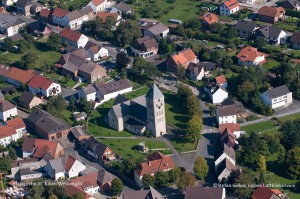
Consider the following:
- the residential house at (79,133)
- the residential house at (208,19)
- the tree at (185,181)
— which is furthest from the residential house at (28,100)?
the residential house at (208,19)

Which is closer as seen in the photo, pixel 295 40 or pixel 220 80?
pixel 220 80

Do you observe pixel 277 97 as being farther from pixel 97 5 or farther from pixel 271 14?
pixel 97 5

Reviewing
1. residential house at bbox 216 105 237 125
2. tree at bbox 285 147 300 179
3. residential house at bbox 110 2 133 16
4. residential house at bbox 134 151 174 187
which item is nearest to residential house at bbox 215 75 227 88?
residential house at bbox 216 105 237 125

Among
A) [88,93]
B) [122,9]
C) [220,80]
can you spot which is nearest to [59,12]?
[122,9]

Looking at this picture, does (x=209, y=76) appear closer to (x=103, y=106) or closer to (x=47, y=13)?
(x=103, y=106)

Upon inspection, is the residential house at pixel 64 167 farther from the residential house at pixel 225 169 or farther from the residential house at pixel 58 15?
the residential house at pixel 58 15

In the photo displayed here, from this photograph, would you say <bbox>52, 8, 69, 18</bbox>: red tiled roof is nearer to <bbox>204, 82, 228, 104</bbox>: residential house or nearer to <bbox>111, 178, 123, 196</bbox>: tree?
<bbox>204, 82, 228, 104</bbox>: residential house
